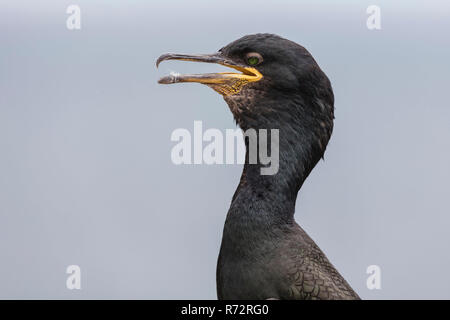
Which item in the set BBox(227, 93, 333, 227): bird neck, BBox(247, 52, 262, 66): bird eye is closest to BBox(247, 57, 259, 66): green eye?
BBox(247, 52, 262, 66): bird eye

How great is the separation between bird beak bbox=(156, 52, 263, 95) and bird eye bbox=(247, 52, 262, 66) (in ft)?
0.12

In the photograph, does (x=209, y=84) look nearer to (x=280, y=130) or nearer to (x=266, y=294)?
(x=280, y=130)

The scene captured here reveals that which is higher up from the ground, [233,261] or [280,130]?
[280,130]

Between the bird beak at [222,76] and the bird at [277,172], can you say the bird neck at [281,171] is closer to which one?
the bird at [277,172]

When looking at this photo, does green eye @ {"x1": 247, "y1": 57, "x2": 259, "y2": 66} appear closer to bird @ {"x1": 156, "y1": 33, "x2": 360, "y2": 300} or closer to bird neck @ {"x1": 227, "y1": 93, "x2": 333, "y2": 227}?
bird @ {"x1": 156, "y1": 33, "x2": 360, "y2": 300}

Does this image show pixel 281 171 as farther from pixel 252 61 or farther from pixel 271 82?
pixel 252 61

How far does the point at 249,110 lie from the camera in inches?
186

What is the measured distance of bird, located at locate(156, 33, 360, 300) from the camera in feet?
14.6

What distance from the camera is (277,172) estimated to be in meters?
4.66

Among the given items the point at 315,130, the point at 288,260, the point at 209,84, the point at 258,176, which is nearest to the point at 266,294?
the point at 288,260

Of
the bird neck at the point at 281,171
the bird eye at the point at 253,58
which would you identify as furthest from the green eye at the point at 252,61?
the bird neck at the point at 281,171

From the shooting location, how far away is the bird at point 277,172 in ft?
14.6
